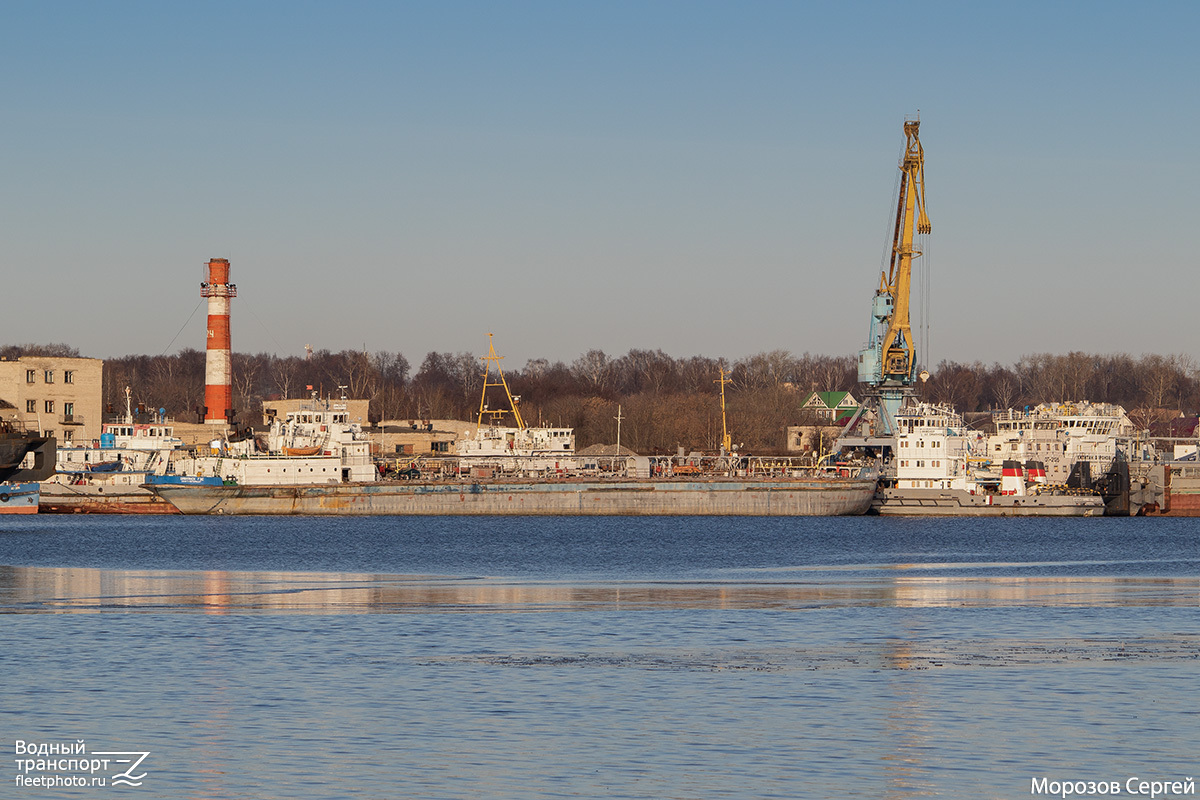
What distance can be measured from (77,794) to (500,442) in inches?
3700

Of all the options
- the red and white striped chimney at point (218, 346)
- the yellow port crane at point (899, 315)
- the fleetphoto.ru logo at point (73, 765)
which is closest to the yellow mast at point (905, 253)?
the yellow port crane at point (899, 315)

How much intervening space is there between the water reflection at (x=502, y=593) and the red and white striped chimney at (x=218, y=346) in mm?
62474

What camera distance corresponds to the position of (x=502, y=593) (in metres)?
39.2

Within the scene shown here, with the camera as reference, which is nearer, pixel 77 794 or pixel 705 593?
pixel 77 794

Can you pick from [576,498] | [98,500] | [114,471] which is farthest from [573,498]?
[114,471]

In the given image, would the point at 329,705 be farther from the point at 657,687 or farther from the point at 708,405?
the point at 708,405

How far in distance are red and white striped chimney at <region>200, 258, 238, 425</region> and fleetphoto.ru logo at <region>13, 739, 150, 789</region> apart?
91.4 m

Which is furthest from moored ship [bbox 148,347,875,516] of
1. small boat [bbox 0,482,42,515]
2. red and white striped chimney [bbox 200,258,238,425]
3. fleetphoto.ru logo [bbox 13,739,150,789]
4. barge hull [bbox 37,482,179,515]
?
fleetphoto.ru logo [bbox 13,739,150,789]

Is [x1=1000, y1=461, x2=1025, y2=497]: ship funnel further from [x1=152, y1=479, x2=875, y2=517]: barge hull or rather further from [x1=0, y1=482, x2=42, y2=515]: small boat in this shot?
[x1=0, y1=482, x2=42, y2=515]: small boat

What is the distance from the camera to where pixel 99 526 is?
3191 inches

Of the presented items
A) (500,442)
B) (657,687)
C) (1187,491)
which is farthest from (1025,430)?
(657,687)

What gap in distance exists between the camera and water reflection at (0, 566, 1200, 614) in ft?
117

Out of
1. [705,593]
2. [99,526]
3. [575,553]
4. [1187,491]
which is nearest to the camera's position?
[705,593]

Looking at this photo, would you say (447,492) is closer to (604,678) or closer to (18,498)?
(18,498)
